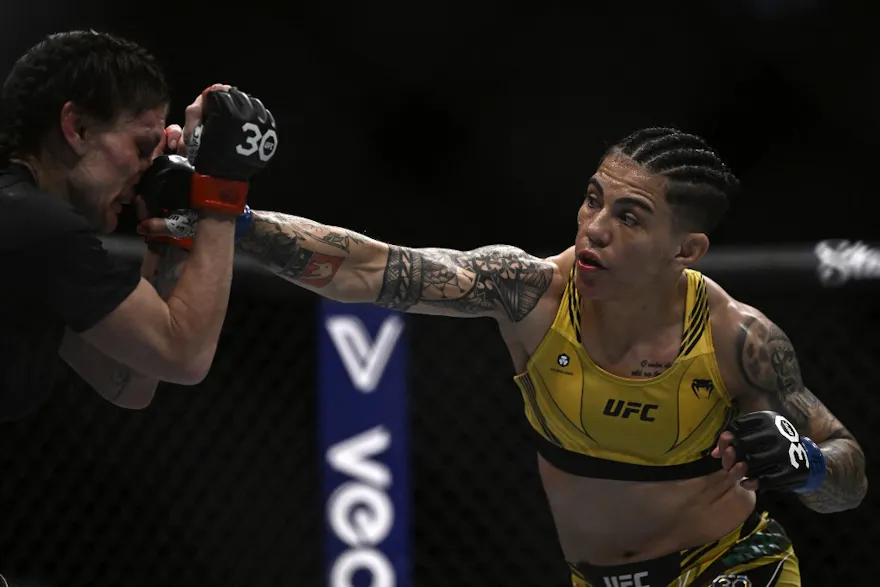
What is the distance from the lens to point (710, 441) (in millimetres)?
2162

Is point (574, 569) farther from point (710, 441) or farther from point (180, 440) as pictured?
point (180, 440)

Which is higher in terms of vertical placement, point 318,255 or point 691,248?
point 691,248

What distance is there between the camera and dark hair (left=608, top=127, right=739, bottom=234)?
2.11m

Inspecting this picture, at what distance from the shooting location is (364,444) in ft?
9.11

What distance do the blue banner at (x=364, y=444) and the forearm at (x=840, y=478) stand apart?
996 mm

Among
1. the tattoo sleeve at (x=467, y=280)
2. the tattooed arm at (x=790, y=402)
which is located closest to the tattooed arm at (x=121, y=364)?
the tattoo sleeve at (x=467, y=280)

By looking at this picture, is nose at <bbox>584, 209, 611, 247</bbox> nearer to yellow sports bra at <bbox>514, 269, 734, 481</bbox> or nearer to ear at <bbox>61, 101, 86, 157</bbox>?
yellow sports bra at <bbox>514, 269, 734, 481</bbox>

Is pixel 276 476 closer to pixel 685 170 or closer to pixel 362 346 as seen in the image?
pixel 362 346

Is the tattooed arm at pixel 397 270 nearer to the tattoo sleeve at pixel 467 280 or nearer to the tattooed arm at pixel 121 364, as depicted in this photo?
the tattoo sleeve at pixel 467 280

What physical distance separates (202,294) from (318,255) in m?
0.43

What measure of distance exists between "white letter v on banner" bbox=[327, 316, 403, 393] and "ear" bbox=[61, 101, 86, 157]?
49.1 inches

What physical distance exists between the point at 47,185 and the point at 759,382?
1.27 metres

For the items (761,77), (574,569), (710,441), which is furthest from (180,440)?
(761,77)

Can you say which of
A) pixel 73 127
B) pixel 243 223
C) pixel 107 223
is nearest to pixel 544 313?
pixel 243 223
